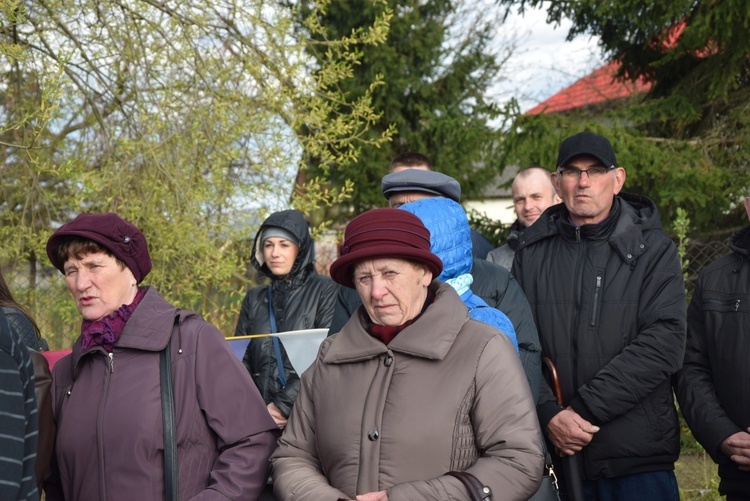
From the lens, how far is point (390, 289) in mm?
2832

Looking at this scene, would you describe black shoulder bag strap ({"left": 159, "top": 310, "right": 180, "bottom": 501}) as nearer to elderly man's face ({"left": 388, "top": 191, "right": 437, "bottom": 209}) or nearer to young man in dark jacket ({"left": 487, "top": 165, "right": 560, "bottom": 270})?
elderly man's face ({"left": 388, "top": 191, "right": 437, "bottom": 209})

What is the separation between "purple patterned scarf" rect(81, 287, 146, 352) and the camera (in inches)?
118

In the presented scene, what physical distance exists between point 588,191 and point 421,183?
0.73m

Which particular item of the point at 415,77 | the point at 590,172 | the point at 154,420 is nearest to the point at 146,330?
the point at 154,420

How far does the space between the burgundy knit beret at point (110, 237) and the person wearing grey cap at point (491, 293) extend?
944mm

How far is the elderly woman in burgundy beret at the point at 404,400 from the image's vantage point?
2633 millimetres

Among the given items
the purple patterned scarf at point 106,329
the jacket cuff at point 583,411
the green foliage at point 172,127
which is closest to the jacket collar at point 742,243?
the jacket cuff at point 583,411

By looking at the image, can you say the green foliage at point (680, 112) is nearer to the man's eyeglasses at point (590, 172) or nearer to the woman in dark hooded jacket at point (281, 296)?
the woman in dark hooded jacket at point (281, 296)

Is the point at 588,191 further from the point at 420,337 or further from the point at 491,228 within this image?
the point at 491,228

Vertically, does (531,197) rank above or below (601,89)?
below

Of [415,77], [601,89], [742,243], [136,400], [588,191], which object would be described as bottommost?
[136,400]

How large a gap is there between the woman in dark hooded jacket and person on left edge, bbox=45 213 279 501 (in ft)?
6.59

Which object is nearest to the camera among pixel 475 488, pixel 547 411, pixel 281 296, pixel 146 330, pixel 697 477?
pixel 475 488

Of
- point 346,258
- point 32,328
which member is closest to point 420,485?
point 346,258
